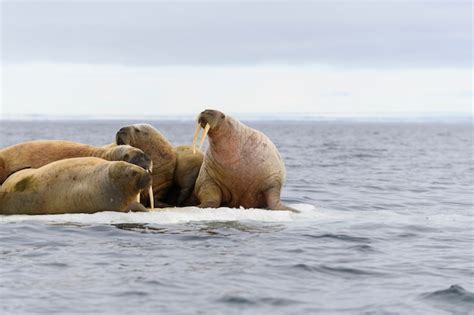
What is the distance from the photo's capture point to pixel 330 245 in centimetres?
1082

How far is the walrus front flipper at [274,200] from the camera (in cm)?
1345

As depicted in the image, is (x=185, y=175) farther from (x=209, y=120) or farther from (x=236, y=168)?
(x=209, y=120)

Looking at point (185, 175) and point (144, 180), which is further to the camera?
point (185, 175)

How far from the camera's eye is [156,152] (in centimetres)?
1404

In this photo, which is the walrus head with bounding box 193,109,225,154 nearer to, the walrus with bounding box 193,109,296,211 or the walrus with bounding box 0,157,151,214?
the walrus with bounding box 193,109,296,211

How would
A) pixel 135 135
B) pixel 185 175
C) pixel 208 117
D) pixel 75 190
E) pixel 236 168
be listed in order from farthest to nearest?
pixel 185 175 < pixel 135 135 < pixel 236 168 < pixel 208 117 < pixel 75 190

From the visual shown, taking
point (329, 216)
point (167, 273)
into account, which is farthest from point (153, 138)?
point (167, 273)

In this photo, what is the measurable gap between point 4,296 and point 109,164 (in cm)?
437

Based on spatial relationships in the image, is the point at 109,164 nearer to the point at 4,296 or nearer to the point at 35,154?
the point at 35,154

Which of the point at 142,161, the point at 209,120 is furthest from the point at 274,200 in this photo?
the point at 142,161

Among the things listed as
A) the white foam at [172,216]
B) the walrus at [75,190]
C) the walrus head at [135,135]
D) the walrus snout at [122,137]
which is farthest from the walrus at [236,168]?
the walrus at [75,190]

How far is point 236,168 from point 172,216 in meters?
1.75

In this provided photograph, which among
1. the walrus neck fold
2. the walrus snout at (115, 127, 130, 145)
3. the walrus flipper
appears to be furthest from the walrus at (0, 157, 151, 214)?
the walrus neck fold

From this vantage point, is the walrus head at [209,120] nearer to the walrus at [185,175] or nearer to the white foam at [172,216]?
the walrus at [185,175]
